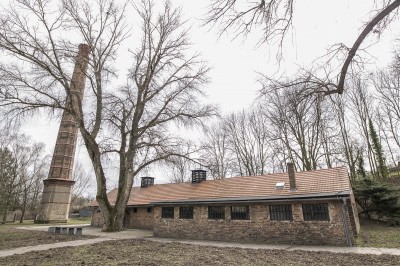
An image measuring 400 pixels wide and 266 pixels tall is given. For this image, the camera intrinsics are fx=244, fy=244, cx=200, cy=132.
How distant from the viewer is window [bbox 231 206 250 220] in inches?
557

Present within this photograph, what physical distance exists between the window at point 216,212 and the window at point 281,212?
302cm

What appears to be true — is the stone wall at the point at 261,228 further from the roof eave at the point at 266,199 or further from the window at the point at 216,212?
the roof eave at the point at 266,199

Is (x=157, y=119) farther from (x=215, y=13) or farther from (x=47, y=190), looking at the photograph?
(x=47, y=190)

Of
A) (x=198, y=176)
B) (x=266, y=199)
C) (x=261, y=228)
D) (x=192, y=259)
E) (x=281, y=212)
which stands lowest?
(x=192, y=259)

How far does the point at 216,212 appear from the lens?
15.2m

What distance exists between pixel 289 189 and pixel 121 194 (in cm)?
1180

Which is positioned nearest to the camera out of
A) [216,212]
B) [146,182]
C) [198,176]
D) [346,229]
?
[346,229]

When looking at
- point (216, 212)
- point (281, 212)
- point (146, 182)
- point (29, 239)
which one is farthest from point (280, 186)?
point (146, 182)

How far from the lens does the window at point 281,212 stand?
12883 millimetres

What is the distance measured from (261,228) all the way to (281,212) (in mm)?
1422

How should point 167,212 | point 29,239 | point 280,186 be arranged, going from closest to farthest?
point 29,239, point 280,186, point 167,212

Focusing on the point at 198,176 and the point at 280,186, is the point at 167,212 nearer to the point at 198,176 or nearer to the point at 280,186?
the point at 198,176

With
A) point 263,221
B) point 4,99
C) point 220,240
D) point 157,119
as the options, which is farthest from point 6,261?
point 157,119

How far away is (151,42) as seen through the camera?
18422mm
